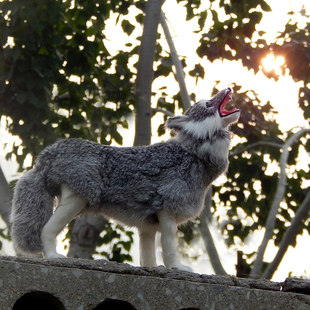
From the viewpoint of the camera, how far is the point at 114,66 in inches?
396

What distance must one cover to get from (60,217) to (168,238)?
64cm

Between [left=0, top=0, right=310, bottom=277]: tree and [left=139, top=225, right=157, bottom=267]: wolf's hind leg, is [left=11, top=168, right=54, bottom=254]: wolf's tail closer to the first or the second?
Result: [left=139, top=225, right=157, bottom=267]: wolf's hind leg

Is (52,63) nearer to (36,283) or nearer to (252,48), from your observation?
(252,48)

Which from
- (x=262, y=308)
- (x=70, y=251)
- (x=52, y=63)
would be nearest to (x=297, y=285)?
(x=262, y=308)

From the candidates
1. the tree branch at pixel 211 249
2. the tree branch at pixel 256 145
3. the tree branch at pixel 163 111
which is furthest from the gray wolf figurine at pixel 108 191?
the tree branch at pixel 163 111

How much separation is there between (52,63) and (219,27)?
194 cm

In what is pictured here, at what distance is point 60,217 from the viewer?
486 cm

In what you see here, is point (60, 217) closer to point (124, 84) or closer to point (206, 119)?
point (206, 119)

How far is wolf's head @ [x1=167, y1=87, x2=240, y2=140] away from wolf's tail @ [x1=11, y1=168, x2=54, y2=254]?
95cm

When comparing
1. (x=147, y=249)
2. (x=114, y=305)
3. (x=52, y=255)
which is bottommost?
(x=114, y=305)

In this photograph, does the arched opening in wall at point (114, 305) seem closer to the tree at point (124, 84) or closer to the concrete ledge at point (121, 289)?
the concrete ledge at point (121, 289)

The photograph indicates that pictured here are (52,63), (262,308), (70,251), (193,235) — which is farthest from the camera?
(193,235)

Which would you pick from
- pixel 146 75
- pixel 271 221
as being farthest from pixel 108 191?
pixel 271 221

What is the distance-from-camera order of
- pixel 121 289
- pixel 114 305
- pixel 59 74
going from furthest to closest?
pixel 59 74 < pixel 114 305 < pixel 121 289
